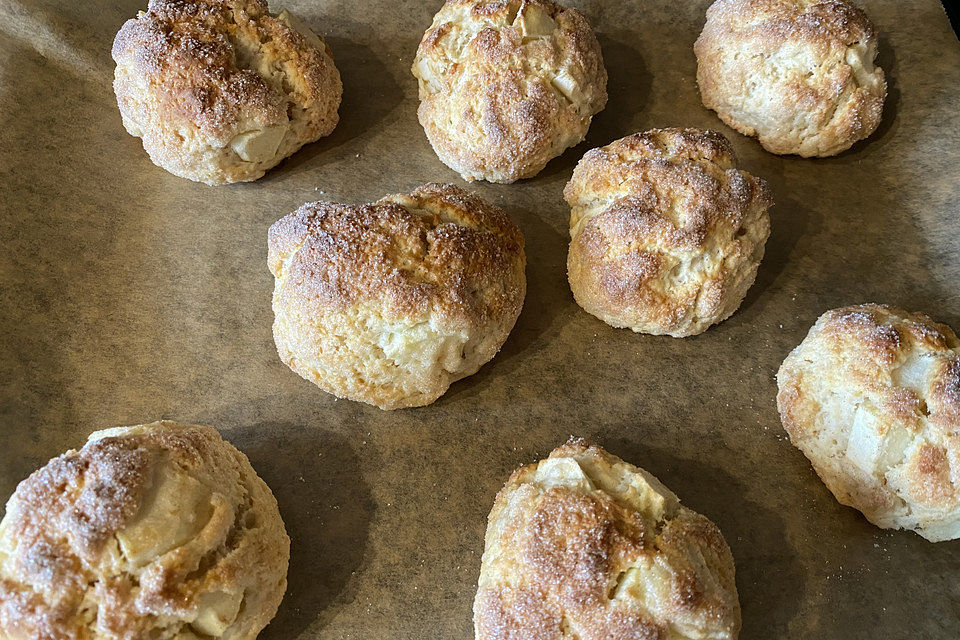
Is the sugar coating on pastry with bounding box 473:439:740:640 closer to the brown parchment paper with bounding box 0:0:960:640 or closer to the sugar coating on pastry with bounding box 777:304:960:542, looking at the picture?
the brown parchment paper with bounding box 0:0:960:640

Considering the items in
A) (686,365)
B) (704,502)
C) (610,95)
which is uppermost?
(610,95)

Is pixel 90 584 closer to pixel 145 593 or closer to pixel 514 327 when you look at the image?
pixel 145 593

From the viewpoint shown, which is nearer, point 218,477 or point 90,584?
point 90,584

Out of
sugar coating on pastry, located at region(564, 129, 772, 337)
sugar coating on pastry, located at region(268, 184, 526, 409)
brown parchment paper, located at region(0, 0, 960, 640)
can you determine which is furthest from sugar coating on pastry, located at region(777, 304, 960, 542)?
sugar coating on pastry, located at region(268, 184, 526, 409)

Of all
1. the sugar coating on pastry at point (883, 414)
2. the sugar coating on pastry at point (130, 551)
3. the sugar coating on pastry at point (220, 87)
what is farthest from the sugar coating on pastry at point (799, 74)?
the sugar coating on pastry at point (130, 551)

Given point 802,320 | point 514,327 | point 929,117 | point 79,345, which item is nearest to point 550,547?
point 514,327

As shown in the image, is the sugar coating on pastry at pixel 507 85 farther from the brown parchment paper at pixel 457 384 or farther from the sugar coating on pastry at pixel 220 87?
the sugar coating on pastry at pixel 220 87
